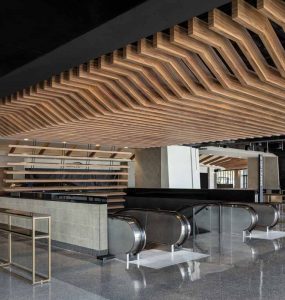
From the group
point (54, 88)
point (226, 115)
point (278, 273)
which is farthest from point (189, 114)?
point (278, 273)

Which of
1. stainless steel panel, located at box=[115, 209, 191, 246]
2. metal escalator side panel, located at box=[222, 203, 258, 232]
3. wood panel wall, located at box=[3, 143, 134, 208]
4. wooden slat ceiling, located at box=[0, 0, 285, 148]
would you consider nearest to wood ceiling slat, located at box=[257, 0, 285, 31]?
wooden slat ceiling, located at box=[0, 0, 285, 148]

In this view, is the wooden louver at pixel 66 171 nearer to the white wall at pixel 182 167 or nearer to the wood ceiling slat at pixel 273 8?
the white wall at pixel 182 167

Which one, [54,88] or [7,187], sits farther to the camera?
[7,187]

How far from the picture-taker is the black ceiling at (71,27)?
3.37 meters

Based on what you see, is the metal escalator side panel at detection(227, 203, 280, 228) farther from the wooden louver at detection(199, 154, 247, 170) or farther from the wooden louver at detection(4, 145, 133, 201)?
the wooden louver at detection(199, 154, 247, 170)

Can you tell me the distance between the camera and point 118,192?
14359 millimetres

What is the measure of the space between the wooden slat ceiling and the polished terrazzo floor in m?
2.85

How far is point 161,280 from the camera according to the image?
569 cm

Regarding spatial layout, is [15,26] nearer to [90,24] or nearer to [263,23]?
[90,24]

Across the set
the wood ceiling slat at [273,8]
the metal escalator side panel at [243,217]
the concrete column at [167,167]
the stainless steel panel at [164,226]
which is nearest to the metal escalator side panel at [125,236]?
the stainless steel panel at [164,226]

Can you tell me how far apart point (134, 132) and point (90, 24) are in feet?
20.0

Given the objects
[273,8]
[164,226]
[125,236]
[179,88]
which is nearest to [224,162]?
[164,226]

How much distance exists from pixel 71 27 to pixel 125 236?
4280 mm

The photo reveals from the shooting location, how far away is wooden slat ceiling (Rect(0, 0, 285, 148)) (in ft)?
12.4
